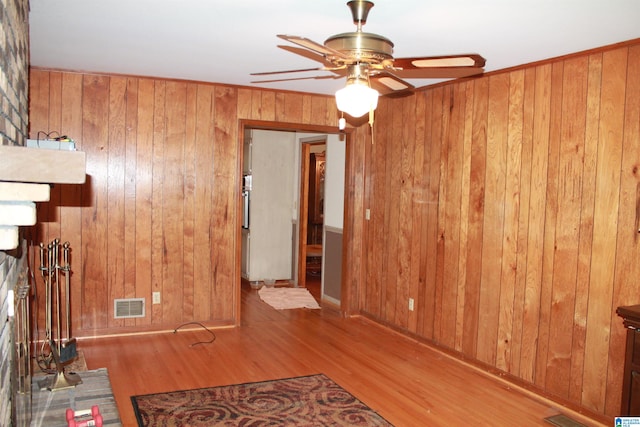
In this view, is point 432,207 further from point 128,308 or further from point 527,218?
point 128,308

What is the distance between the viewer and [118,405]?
3396 millimetres

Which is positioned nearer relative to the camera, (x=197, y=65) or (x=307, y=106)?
(x=197, y=65)

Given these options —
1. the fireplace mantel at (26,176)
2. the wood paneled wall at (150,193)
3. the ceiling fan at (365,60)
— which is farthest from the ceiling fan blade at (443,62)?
the wood paneled wall at (150,193)

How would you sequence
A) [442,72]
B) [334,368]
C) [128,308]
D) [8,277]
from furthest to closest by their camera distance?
[128,308], [334,368], [442,72], [8,277]

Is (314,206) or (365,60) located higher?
(365,60)

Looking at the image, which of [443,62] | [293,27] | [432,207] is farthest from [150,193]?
[443,62]

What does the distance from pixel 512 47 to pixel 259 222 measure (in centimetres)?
479

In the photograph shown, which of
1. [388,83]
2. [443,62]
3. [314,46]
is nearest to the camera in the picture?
[314,46]

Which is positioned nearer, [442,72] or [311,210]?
A: [442,72]

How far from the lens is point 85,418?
293 cm

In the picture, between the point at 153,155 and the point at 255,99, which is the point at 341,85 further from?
the point at 153,155

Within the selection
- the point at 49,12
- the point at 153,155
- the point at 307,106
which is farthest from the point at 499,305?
the point at 49,12

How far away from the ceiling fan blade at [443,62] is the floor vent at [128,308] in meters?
3.65

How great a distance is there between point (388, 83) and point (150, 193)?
301 cm
